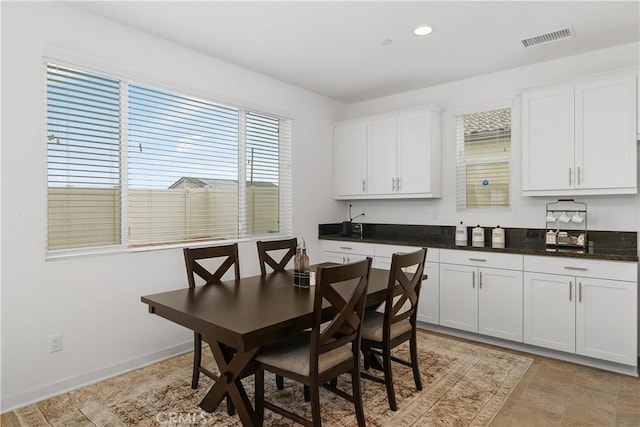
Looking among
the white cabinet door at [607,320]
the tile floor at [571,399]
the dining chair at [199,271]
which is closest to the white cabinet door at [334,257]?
the dining chair at [199,271]

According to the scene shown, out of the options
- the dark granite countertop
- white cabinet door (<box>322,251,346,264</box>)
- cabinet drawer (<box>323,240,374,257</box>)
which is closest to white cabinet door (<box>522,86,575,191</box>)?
the dark granite countertop

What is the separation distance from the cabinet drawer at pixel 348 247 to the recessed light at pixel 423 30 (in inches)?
87.9

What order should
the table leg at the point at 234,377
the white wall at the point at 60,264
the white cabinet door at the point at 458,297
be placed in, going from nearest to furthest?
1. the table leg at the point at 234,377
2. the white wall at the point at 60,264
3. the white cabinet door at the point at 458,297

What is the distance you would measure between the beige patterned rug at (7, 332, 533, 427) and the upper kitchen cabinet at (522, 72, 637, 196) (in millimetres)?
1627

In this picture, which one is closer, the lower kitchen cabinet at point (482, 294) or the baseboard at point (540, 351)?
the baseboard at point (540, 351)

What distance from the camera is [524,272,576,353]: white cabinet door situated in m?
3.21

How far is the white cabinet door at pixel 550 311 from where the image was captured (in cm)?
321

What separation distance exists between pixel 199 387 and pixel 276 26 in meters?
2.78

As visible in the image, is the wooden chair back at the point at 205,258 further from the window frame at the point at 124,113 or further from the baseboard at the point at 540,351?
the baseboard at the point at 540,351

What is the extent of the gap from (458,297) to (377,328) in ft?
5.25

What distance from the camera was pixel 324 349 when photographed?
1.99m

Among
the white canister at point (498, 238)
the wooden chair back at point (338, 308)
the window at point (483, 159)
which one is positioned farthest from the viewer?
the window at point (483, 159)

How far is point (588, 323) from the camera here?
3131 millimetres

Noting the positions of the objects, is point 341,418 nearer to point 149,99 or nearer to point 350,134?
point 149,99
